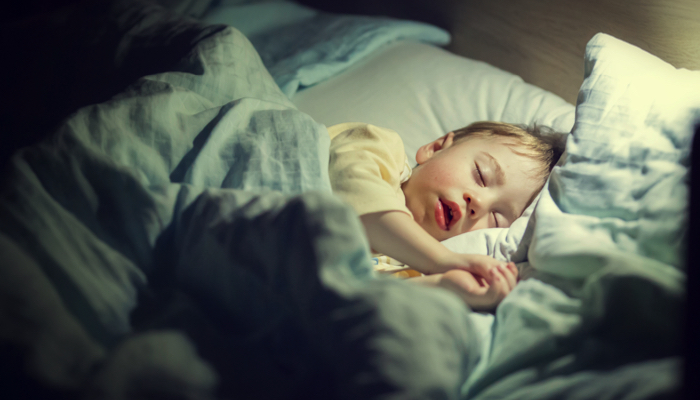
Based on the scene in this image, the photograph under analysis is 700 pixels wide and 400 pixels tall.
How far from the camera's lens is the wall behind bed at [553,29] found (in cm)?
93

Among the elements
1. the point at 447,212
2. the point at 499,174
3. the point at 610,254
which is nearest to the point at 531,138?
the point at 499,174

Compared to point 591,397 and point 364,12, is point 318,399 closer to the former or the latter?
point 591,397

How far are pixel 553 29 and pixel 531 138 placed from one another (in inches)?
16.5

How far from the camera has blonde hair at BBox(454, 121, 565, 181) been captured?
0.90 meters

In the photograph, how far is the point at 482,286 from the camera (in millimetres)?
670

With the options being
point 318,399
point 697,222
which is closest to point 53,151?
point 318,399

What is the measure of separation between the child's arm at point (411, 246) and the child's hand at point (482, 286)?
0.02 meters

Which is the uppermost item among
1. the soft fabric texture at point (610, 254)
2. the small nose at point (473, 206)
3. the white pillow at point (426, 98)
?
the soft fabric texture at point (610, 254)

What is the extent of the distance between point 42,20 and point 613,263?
4.23 ft

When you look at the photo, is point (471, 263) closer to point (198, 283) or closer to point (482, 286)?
point (482, 286)

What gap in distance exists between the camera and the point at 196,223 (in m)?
0.54

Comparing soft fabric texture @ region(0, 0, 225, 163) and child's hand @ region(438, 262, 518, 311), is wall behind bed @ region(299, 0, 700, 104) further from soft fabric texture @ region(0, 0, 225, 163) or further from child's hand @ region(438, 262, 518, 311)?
soft fabric texture @ region(0, 0, 225, 163)

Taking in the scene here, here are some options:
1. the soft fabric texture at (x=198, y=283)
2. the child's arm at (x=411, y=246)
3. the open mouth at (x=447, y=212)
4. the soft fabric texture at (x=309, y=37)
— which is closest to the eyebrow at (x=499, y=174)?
the open mouth at (x=447, y=212)

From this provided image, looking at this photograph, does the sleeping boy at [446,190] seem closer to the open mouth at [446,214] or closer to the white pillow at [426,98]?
the open mouth at [446,214]
